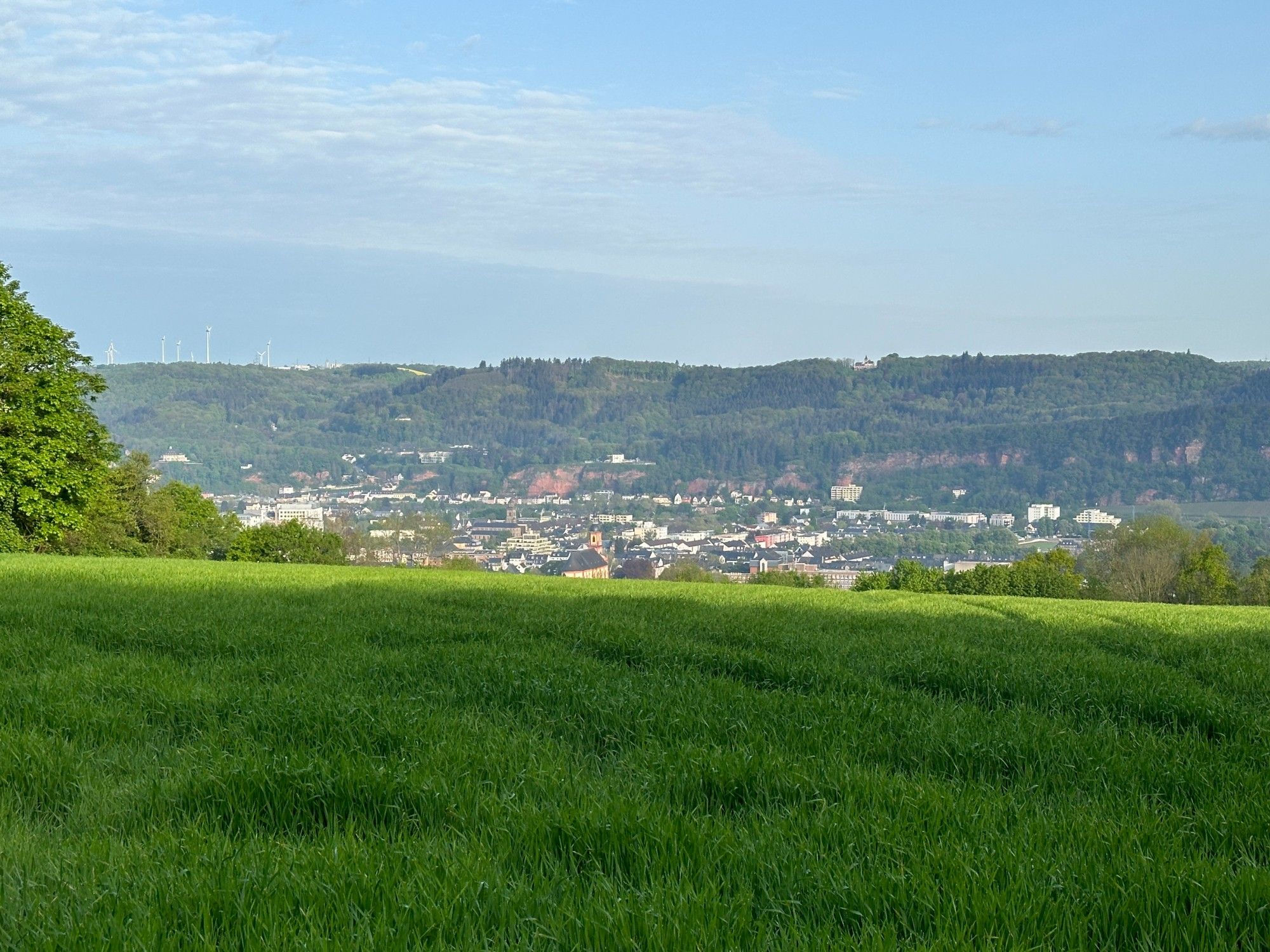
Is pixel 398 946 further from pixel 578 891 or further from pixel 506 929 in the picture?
pixel 578 891

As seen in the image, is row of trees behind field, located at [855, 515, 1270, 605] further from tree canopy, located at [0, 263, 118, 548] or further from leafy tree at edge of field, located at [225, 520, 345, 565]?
tree canopy, located at [0, 263, 118, 548]

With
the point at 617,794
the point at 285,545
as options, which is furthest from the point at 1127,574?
the point at 617,794

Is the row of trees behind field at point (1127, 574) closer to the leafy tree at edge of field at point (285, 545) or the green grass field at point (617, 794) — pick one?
the leafy tree at edge of field at point (285, 545)

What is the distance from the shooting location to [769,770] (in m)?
4.89

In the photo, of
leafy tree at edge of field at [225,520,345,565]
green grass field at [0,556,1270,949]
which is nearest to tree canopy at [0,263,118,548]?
leafy tree at edge of field at [225,520,345,565]

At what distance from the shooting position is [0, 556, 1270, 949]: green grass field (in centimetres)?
322

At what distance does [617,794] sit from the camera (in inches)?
177

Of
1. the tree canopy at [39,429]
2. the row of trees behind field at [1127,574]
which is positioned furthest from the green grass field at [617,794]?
the row of trees behind field at [1127,574]

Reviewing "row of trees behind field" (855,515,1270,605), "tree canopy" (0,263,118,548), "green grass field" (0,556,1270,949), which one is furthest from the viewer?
"row of trees behind field" (855,515,1270,605)

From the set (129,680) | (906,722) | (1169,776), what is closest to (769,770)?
(906,722)

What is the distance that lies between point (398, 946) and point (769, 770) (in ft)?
7.66

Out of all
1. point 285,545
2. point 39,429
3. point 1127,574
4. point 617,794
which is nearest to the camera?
point 617,794

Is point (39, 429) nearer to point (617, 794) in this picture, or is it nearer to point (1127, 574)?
point (617, 794)

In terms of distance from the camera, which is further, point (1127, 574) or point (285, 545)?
point (1127, 574)
